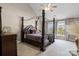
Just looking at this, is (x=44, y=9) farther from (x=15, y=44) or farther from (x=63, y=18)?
(x=15, y=44)

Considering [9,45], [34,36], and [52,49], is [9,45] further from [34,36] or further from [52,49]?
[52,49]

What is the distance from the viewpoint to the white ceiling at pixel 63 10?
1.63 m

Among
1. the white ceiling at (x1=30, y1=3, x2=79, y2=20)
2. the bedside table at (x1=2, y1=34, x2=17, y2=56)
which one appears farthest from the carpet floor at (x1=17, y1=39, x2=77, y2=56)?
the white ceiling at (x1=30, y1=3, x2=79, y2=20)

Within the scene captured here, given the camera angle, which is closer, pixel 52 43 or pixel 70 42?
pixel 70 42

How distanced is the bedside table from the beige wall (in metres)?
0.14

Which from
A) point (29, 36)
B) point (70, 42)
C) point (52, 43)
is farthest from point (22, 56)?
point (70, 42)

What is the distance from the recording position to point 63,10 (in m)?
1.67

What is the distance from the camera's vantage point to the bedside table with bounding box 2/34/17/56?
168 centimetres

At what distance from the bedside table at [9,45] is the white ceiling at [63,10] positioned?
71cm

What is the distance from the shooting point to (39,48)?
1.75 metres

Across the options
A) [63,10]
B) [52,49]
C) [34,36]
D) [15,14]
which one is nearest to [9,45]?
[34,36]

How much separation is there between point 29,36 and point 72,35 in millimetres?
873

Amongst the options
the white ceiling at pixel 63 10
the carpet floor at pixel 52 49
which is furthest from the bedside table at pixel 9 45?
the white ceiling at pixel 63 10

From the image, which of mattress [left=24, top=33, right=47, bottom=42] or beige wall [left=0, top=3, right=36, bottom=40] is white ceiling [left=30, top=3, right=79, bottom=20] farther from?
mattress [left=24, top=33, right=47, bottom=42]
